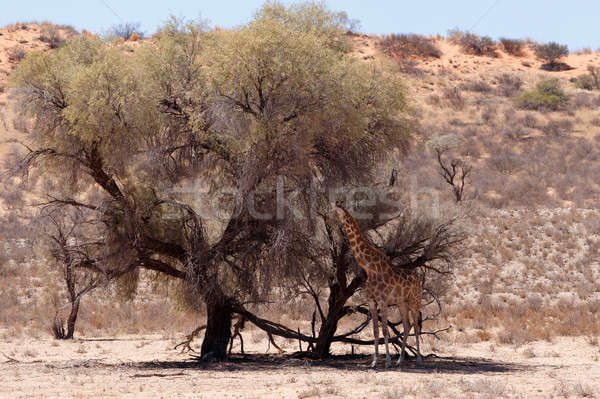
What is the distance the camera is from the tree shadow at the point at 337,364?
13273 mm

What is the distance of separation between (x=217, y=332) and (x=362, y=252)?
3425mm

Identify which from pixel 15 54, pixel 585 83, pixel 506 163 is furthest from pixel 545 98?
pixel 15 54

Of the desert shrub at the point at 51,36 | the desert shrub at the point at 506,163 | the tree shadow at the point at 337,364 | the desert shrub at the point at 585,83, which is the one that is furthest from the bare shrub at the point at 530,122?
the tree shadow at the point at 337,364

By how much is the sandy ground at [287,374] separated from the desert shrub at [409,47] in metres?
47.6

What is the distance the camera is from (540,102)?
52.2 metres

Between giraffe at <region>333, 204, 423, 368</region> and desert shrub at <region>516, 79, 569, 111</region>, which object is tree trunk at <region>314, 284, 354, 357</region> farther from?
desert shrub at <region>516, 79, 569, 111</region>

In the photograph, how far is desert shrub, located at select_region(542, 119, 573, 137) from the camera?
47.7 metres

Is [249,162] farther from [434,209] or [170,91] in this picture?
[434,209]

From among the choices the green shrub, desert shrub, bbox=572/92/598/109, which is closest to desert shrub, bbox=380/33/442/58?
the green shrub

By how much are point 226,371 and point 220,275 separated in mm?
2276

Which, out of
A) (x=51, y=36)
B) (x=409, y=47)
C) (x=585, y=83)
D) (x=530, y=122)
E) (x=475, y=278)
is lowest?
(x=475, y=278)

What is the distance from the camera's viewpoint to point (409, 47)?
208 feet

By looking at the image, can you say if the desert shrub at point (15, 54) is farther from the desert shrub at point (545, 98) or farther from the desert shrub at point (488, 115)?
the desert shrub at point (545, 98)

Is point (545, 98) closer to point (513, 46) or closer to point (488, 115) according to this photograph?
point (488, 115)
